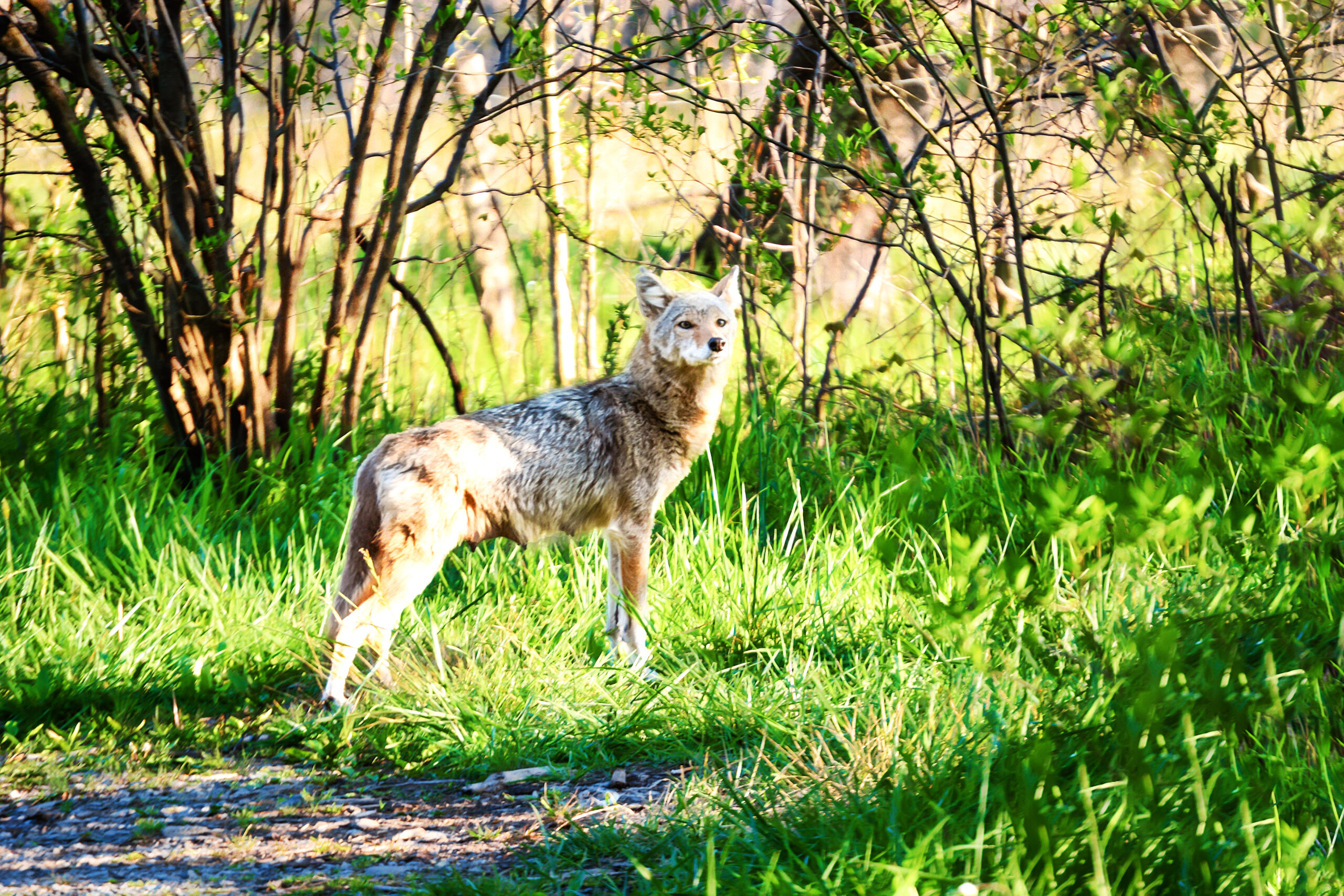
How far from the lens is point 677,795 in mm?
3375

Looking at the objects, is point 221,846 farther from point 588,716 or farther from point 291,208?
point 291,208

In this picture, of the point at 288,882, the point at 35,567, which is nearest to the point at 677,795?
the point at 288,882

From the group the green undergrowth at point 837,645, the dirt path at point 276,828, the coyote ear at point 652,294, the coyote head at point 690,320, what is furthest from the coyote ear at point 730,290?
the dirt path at point 276,828

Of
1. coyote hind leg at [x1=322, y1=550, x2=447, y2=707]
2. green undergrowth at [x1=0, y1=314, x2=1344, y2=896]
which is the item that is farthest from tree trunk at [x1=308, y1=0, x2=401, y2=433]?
coyote hind leg at [x1=322, y1=550, x2=447, y2=707]

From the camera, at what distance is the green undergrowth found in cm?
271

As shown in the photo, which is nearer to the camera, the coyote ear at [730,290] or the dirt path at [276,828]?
the dirt path at [276,828]

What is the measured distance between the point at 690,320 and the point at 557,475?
96cm

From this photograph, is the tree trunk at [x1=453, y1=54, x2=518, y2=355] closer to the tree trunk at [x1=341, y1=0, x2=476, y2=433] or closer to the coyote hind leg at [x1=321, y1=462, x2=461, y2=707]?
the tree trunk at [x1=341, y1=0, x2=476, y2=433]

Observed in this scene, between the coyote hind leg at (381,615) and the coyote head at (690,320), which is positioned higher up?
the coyote head at (690,320)

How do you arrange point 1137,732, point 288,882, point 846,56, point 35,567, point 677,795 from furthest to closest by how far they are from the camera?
point 846,56 → point 35,567 → point 677,795 → point 288,882 → point 1137,732

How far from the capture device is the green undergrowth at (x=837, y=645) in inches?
107

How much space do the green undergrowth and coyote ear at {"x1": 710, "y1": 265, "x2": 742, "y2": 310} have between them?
81 centimetres

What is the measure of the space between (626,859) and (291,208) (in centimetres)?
419

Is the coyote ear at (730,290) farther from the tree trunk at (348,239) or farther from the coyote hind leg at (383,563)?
the tree trunk at (348,239)
